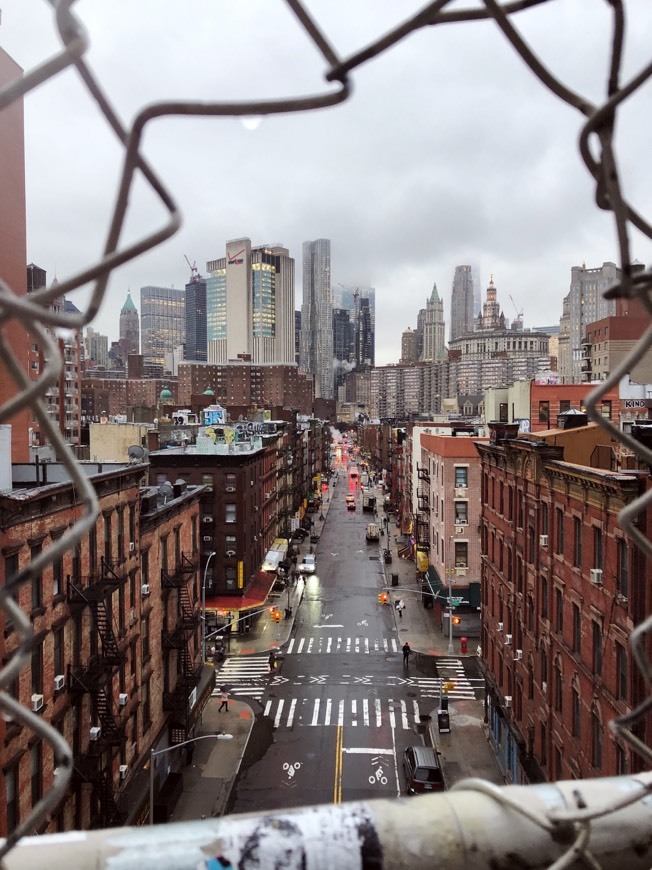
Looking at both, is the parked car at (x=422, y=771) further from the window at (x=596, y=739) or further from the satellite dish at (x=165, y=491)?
the satellite dish at (x=165, y=491)

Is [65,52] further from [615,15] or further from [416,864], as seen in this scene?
[416,864]

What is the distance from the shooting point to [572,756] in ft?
76.5

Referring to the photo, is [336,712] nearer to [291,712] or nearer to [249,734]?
[291,712]

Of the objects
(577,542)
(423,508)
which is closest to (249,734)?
(577,542)

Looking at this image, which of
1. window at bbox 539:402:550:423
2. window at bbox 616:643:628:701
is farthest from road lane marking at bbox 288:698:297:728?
window at bbox 539:402:550:423

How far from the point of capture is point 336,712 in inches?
1565

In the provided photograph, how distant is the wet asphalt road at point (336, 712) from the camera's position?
103 feet

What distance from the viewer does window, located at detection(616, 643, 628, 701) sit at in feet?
63.8

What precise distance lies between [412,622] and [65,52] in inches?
2314

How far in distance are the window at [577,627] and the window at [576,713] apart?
150cm

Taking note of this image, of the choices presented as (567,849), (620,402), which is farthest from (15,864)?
(620,402)

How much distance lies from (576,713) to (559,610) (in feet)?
12.7

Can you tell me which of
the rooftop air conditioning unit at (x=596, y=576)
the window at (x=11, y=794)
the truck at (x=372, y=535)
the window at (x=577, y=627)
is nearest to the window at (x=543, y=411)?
the window at (x=577, y=627)

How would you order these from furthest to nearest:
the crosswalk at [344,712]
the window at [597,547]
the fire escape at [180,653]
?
the crosswalk at [344,712] < the fire escape at [180,653] < the window at [597,547]
